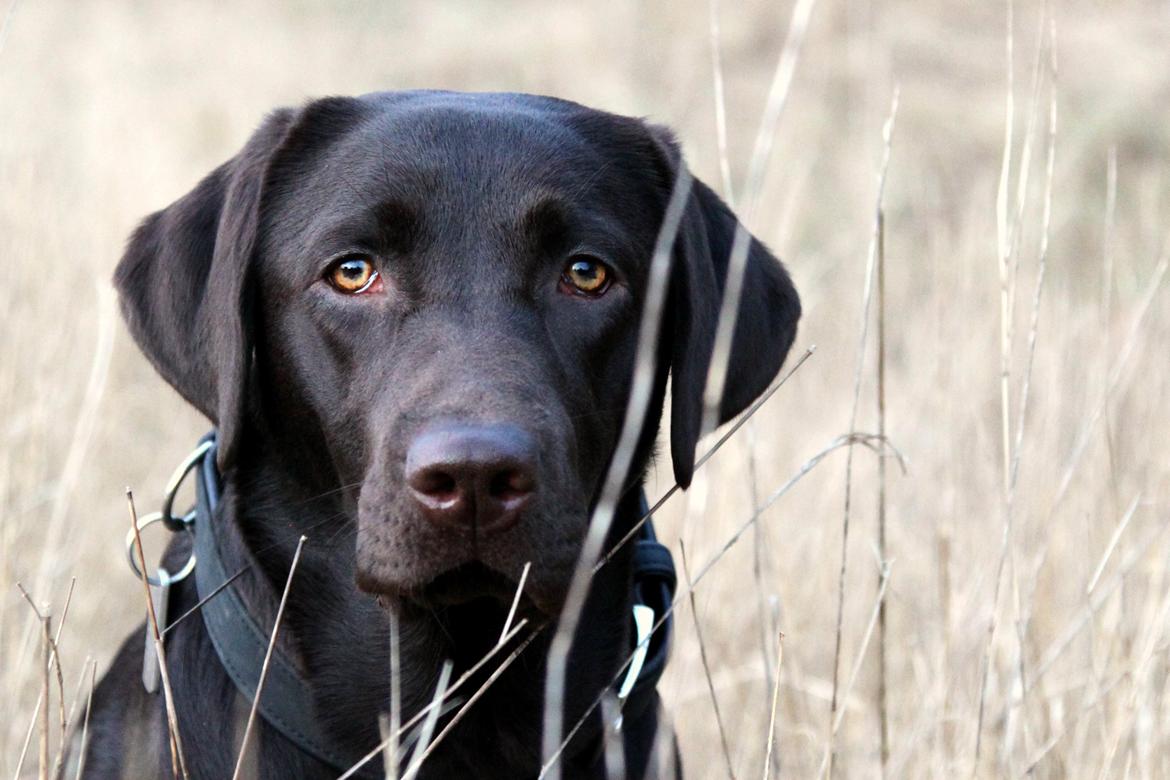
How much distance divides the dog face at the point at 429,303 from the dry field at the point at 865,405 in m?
Answer: 0.39

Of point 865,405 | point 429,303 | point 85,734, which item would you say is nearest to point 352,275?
point 429,303

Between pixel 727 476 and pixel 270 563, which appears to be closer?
pixel 270 563

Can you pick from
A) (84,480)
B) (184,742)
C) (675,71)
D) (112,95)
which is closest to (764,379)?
Result: (184,742)

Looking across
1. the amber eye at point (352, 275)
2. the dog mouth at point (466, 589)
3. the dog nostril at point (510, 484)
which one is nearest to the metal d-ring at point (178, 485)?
the amber eye at point (352, 275)

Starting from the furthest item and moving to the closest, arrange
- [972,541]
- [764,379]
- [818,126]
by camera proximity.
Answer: [818,126] < [972,541] < [764,379]

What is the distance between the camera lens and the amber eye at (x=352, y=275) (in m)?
2.93

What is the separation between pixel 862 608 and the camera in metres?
5.05

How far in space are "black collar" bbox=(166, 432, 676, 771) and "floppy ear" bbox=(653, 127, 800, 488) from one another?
38cm

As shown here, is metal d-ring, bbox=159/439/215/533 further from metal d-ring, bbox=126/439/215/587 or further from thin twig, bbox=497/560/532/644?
thin twig, bbox=497/560/532/644

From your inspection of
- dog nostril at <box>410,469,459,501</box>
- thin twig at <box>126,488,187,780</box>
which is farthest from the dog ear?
dog nostril at <box>410,469,459,501</box>

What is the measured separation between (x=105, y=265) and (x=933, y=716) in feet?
14.6

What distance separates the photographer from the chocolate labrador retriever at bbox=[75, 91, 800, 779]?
2.84 metres

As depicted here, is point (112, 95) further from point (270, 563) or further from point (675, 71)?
point (270, 563)

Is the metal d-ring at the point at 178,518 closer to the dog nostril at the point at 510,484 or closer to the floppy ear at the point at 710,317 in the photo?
the dog nostril at the point at 510,484
